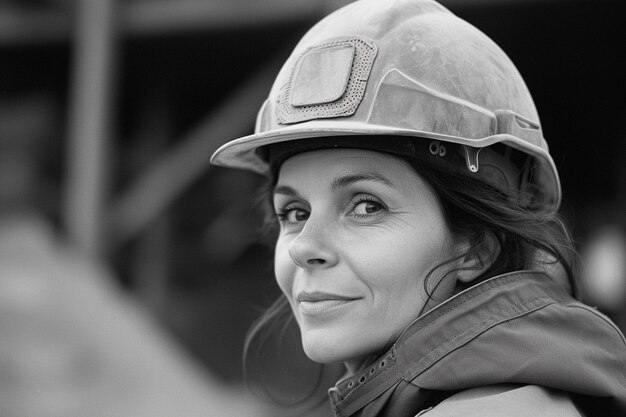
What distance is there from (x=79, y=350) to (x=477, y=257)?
462 centimetres

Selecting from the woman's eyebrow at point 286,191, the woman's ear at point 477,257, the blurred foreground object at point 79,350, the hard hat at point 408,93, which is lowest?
the blurred foreground object at point 79,350

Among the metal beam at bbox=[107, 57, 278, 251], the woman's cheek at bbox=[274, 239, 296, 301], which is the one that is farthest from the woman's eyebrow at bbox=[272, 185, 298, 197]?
the metal beam at bbox=[107, 57, 278, 251]

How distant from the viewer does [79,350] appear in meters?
5.86

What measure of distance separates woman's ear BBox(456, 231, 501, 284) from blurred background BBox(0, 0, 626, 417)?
4.19m

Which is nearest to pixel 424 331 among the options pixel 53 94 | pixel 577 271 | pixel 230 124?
pixel 577 271

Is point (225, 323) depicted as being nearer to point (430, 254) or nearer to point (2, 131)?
point (2, 131)

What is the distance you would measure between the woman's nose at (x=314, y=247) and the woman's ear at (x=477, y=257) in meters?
0.26

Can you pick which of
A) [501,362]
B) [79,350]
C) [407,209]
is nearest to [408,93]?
[407,209]

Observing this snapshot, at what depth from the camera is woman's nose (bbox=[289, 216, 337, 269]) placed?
5.47 feet

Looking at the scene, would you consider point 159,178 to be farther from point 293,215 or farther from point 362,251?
point 362,251

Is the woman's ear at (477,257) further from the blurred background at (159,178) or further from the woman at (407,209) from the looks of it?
the blurred background at (159,178)

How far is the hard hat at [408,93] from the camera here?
66.8 inches

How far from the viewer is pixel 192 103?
9164 millimetres

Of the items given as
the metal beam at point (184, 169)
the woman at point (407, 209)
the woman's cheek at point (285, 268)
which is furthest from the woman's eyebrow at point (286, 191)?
the metal beam at point (184, 169)
